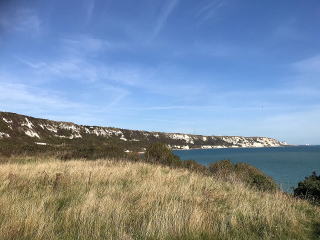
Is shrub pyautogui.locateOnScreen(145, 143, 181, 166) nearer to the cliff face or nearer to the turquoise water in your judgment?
the turquoise water

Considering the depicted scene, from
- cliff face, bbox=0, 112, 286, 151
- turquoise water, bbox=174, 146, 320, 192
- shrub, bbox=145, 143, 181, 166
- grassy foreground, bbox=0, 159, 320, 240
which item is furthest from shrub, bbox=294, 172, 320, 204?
cliff face, bbox=0, 112, 286, 151

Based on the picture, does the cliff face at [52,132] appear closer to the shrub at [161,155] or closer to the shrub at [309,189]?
the shrub at [161,155]

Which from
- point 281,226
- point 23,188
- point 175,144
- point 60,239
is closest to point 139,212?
point 60,239

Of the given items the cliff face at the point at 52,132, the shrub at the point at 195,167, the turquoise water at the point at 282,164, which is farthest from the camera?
the cliff face at the point at 52,132

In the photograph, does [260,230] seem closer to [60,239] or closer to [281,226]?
[281,226]

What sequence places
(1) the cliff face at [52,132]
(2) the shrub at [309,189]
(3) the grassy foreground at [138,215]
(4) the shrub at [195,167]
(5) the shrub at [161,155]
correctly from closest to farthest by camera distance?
1. (3) the grassy foreground at [138,215]
2. (2) the shrub at [309,189]
3. (4) the shrub at [195,167]
4. (5) the shrub at [161,155]
5. (1) the cliff face at [52,132]

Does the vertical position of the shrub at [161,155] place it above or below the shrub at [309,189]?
above

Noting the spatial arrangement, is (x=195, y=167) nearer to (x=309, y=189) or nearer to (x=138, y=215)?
(x=309, y=189)

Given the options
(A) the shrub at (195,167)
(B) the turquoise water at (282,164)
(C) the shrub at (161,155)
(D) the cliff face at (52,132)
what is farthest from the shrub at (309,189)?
(D) the cliff face at (52,132)

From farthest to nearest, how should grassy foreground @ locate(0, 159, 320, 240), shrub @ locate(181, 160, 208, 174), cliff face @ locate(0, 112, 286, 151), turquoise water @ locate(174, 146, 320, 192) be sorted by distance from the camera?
1. cliff face @ locate(0, 112, 286, 151)
2. turquoise water @ locate(174, 146, 320, 192)
3. shrub @ locate(181, 160, 208, 174)
4. grassy foreground @ locate(0, 159, 320, 240)

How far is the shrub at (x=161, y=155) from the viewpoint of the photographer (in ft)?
64.1

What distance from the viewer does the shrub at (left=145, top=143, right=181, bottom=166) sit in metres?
19.5

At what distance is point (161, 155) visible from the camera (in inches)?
824

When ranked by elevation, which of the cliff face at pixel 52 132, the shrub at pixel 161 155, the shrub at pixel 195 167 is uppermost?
the cliff face at pixel 52 132
